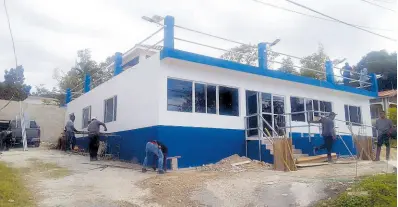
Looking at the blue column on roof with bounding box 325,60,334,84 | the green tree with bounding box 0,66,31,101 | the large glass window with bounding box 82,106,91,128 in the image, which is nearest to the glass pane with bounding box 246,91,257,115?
the blue column on roof with bounding box 325,60,334,84

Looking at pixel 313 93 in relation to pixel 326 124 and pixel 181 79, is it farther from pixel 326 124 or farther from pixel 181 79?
pixel 181 79

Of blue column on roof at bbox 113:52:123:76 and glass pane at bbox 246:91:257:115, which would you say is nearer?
glass pane at bbox 246:91:257:115

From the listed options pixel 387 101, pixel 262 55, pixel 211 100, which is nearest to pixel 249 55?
pixel 262 55

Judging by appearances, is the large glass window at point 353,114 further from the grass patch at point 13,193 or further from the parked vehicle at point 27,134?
the parked vehicle at point 27,134

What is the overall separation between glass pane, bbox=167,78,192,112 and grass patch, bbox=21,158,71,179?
3.75 meters

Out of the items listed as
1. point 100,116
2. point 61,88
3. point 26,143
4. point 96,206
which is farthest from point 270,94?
point 61,88

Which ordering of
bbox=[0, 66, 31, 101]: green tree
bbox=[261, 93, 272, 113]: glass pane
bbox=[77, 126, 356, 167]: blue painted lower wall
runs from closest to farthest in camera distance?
bbox=[77, 126, 356, 167]: blue painted lower wall → bbox=[261, 93, 272, 113]: glass pane → bbox=[0, 66, 31, 101]: green tree

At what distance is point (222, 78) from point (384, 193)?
24.6 feet

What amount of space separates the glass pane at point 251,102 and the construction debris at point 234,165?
2.32 m

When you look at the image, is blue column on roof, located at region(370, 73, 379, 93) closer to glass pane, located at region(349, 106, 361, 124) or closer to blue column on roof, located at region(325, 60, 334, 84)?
Result: glass pane, located at region(349, 106, 361, 124)

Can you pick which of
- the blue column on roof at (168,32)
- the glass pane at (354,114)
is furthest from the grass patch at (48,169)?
the glass pane at (354,114)

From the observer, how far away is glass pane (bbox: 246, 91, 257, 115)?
13.2 metres

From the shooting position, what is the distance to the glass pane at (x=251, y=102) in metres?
13.2

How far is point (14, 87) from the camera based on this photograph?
42.2 m
